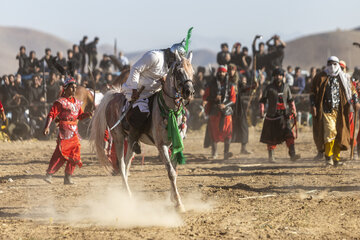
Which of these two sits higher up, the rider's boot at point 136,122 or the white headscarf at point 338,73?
the white headscarf at point 338,73

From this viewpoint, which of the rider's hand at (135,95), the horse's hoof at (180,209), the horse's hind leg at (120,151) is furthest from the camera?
the horse's hind leg at (120,151)

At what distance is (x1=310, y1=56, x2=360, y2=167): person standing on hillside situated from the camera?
13.3 metres

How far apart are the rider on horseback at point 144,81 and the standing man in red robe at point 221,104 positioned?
20.0 feet

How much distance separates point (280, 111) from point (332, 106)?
151cm

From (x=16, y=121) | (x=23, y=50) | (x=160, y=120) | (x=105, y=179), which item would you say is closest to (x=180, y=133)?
(x=160, y=120)

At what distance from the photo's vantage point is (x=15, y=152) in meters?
17.3

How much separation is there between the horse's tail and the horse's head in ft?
7.77

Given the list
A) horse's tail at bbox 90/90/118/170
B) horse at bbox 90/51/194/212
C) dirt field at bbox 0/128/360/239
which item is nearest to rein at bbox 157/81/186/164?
horse at bbox 90/51/194/212

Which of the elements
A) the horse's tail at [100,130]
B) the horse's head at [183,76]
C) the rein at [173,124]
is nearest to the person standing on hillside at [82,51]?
the horse's tail at [100,130]

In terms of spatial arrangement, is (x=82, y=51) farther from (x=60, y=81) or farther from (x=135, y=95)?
(x=135, y=95)

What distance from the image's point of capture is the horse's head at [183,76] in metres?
8.38

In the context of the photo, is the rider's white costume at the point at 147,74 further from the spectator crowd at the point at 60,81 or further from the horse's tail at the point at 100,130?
the spectator crowd at the point at 60,81

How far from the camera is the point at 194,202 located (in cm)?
957

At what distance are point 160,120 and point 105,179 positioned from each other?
3.66 metres
